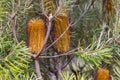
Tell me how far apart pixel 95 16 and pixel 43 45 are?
355 mm

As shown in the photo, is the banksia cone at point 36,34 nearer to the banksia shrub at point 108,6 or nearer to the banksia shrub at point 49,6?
the banksia shrub at point 49,6

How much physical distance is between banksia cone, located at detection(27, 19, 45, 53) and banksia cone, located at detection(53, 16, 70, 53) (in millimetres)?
58

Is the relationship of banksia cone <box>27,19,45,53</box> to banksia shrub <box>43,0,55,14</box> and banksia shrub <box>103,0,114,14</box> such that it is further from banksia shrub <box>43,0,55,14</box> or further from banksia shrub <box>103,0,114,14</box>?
banksia shrub <box>103,0,114,14</box>

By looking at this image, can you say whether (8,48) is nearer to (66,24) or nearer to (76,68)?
(66,24)

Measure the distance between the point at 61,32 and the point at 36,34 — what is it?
8cm

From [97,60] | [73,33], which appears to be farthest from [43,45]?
[73,33]

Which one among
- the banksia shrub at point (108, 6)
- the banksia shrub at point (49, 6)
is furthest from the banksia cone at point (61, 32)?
the banksia shrub at point (108, 6)

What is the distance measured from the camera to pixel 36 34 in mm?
866

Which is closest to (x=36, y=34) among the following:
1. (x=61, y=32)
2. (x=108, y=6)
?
(x=61, y=32)

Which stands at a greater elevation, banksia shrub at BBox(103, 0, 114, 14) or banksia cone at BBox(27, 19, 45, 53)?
banksia shrub at BBox(103, 0, 114, 14)

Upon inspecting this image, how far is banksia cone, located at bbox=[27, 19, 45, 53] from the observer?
0.86 meters

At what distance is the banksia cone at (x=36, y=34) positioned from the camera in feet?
2.83

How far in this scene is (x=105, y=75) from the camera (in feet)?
3.01

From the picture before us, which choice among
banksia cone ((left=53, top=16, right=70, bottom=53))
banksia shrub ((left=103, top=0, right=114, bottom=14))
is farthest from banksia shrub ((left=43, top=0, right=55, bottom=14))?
banksia shrub ((left=103, top=0, right=114, bottom=14))
